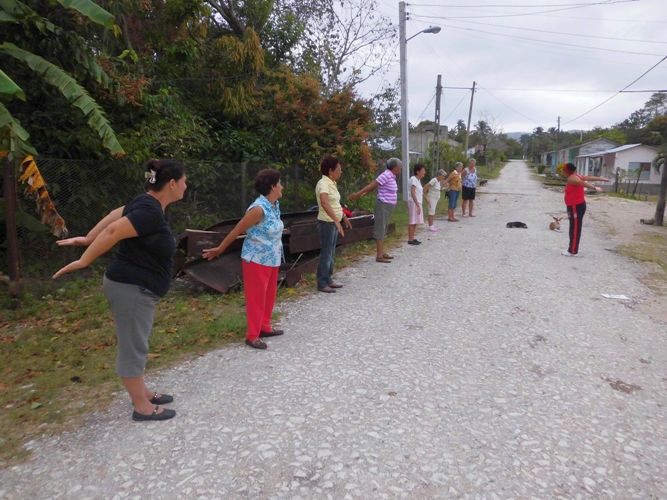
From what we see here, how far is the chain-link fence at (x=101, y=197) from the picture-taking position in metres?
6.62

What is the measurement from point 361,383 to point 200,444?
1376 mm

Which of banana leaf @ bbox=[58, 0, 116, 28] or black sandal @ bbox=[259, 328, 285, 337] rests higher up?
banana leaf @ bbox=[58, 0, 116, 28]

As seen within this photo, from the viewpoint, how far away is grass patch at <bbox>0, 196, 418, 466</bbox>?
3.46m

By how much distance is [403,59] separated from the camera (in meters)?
16.4

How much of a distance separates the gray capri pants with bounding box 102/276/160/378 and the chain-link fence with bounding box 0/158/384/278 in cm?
395

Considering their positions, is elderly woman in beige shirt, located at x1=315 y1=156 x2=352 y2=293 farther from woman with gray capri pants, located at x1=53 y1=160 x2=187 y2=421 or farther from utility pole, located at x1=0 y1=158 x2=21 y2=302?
utility pole, located at x1=0 y1=158 x2=21 y2=302

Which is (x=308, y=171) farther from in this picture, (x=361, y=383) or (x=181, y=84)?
(x=361, y=383)

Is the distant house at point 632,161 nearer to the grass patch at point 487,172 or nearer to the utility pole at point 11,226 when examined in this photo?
the grass patch at point 487,172

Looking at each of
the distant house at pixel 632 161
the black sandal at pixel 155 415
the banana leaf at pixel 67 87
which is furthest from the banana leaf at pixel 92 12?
the distant house at pixel 632 161

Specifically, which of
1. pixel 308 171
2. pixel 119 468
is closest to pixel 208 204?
pixel 308 171

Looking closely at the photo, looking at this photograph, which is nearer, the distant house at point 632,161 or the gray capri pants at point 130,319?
the gray capri pants at point 130,319

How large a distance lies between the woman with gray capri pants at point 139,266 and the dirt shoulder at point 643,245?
5736 mm

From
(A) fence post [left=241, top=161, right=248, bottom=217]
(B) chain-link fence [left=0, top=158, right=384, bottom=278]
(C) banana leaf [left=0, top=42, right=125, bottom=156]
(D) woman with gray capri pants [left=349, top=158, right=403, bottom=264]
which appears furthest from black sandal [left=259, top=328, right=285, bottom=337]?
(A) fence post [left=241, top=161, right=248, bottom=217]

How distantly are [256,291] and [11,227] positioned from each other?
127 inches
